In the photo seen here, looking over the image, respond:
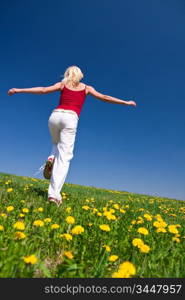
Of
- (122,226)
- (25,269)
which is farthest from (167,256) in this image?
(25,269)

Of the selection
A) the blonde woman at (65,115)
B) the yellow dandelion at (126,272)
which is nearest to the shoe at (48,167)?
the blonde woman at (65,115)

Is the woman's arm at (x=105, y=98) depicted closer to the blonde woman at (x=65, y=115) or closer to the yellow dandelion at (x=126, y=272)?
the blonde woman at (x=65, y=115)

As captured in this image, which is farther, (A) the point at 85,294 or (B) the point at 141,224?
(B) the point at 141,224

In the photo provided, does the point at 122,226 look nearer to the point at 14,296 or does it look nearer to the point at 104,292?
the point at 104,292

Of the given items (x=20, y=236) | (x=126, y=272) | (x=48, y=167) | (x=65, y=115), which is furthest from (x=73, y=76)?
(x=126, y=272)

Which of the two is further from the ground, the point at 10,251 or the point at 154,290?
the point at 10,251

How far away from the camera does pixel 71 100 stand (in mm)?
5594

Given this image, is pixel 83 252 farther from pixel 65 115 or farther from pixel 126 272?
pixel 65 115

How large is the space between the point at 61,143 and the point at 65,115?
586mm

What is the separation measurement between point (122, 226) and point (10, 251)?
6.97 feet

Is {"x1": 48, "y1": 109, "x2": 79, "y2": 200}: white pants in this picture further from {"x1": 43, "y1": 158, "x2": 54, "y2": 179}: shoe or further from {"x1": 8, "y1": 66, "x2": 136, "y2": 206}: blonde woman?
{"x1": 43, "y1": 158, "x2": 54, "y2": 179}: shoe

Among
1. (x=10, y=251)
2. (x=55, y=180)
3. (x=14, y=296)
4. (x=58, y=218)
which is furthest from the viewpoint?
(x=55, y=180)

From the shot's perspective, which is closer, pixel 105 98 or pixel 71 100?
pixel 71 100

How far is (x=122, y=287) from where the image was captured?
1.92 m
